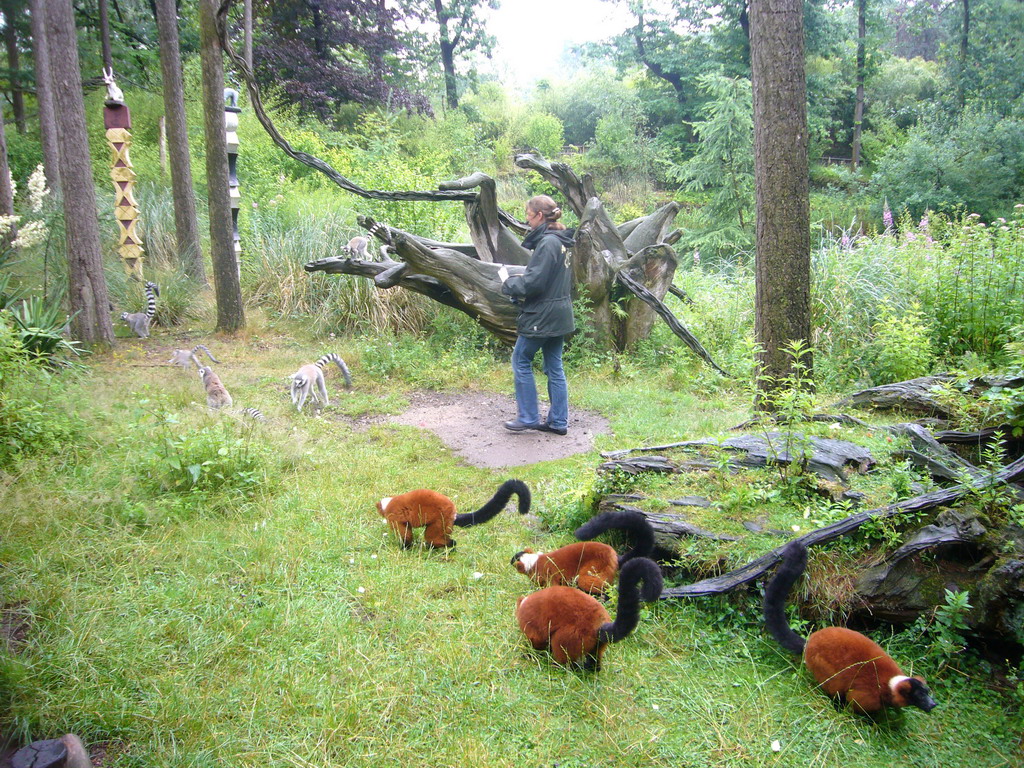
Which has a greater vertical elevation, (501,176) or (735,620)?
(501,176)

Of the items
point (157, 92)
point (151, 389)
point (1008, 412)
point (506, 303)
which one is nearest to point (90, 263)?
point (151, 389)

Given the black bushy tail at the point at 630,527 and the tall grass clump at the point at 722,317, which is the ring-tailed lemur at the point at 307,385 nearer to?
the black bushy tail at the point at 630,527

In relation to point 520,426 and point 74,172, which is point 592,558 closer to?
point 520,426

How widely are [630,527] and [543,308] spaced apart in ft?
12.4

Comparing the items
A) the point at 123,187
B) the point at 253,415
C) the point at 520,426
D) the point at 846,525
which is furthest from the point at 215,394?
the point at 123,187

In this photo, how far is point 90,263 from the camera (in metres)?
9.81

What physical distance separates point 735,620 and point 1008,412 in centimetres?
202

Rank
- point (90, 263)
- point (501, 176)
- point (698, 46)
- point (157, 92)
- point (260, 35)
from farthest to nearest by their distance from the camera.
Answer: point (698, 46)
point (501, 176)
point (260, 35)
point (157, 92)
point (90, 263)

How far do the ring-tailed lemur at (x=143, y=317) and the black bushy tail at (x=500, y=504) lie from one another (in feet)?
29.2

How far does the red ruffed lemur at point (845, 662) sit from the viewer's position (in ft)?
9.31

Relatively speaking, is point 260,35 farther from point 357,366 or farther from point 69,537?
point 69,537

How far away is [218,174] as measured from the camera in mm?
10930

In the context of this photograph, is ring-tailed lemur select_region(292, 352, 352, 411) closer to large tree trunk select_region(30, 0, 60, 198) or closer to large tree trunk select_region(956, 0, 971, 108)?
large tree trunk select_region(30, 0, 60, 198)

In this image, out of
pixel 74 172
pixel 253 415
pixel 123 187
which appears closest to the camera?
pixel 253 415
